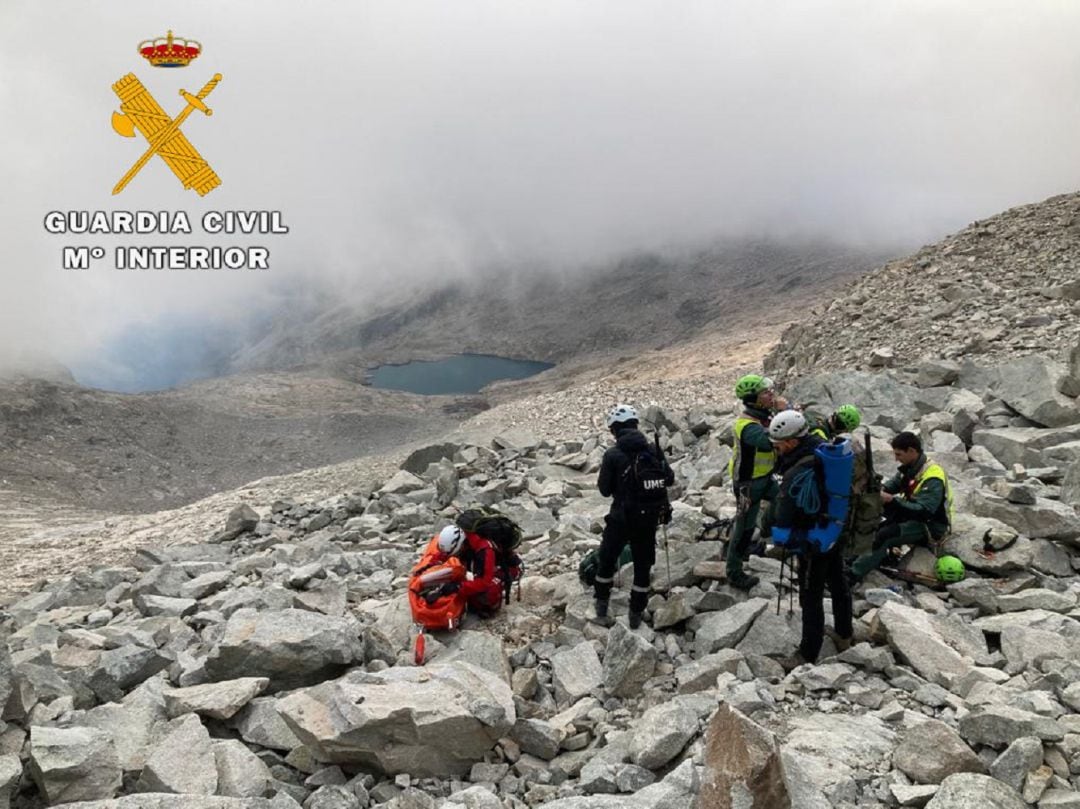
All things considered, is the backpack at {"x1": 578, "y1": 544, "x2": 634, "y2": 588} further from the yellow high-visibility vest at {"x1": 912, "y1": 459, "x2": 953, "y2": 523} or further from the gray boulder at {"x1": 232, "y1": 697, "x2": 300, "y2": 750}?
the gray boulder at {"x1": 232, "y1": 697, "x2": 300, "y2": 750}

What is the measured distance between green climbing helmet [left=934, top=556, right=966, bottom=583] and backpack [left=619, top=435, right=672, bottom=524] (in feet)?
10.0

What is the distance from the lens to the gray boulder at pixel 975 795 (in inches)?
151

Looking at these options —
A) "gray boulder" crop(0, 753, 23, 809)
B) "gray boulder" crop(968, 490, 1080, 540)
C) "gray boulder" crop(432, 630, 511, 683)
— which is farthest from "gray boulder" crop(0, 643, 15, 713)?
"gray boulder" crop(968, 490, 1080, 540)

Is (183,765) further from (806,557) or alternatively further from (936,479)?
(936,479)

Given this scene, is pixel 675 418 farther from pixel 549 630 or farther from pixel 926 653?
pixel 926 653

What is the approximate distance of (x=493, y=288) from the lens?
121312 mm

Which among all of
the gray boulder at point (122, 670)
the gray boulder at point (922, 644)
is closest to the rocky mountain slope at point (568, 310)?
the gray boulder at point (922, 644)

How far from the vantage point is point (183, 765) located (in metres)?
4.90

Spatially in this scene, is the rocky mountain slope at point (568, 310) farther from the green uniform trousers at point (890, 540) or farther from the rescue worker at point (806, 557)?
the rescue worker at point (806, 557)

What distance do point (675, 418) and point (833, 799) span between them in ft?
45.0

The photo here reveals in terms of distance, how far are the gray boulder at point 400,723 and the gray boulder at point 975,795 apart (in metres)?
2.83

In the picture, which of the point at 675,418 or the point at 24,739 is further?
the point at 675,418

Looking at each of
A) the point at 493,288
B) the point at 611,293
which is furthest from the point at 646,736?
the point at 493,288

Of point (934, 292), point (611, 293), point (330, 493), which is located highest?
point (611, 293)
